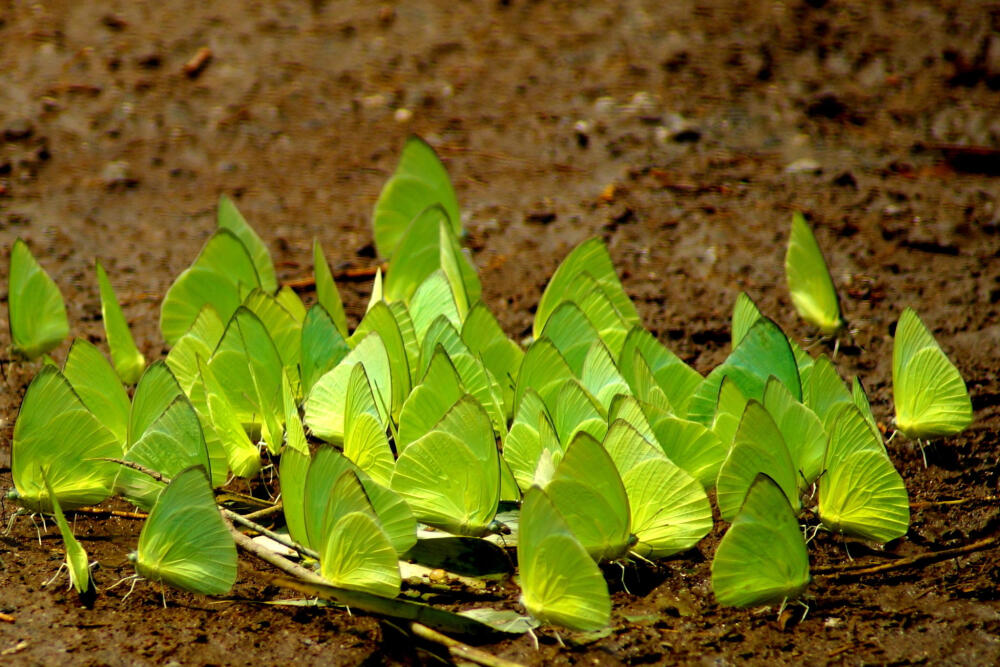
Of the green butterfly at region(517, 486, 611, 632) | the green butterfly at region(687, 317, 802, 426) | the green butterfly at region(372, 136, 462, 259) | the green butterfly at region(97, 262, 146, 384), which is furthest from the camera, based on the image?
the green butterfly at region(372, 136, 462, 259)

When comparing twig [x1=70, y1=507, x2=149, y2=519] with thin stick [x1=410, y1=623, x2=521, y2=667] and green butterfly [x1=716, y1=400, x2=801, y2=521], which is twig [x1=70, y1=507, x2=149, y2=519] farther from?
green butterfly [x1=716, y1=400, x2=801, y2=521]

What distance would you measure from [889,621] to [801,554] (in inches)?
7.5

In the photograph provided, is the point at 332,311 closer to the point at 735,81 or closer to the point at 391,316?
the point at 391,316

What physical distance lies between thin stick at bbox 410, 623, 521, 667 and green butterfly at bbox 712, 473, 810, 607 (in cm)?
32

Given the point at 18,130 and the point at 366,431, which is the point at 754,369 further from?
the point at 18,130

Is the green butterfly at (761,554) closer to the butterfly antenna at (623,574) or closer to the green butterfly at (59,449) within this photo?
the butterfly antenna at (623,574)

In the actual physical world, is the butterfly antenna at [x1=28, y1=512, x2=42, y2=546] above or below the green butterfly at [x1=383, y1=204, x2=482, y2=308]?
below

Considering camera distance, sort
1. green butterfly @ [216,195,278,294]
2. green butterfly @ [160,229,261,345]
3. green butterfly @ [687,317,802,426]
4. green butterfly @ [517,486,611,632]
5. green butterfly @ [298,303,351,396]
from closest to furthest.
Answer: green butterfly @ [517,486,611,632]
green butterfly @ [687,317,802,426]
green butterfly @ [298,303,351,396]
green butterfly @ [160,229,261,345]
green butterfly @ [216,195,278,294]

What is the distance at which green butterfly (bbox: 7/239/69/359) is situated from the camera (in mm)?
2203

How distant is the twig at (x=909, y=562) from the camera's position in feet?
5.55

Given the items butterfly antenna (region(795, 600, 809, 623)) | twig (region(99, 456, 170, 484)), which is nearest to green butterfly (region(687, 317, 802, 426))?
butterfly antenna (region(795, 600, 809, 623))

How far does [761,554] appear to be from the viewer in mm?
1488

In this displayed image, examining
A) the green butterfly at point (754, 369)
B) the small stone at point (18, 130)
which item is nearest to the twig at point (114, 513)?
the green butterfly at point (754, 369)

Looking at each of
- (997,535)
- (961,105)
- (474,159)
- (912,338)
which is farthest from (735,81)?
(997,535)
